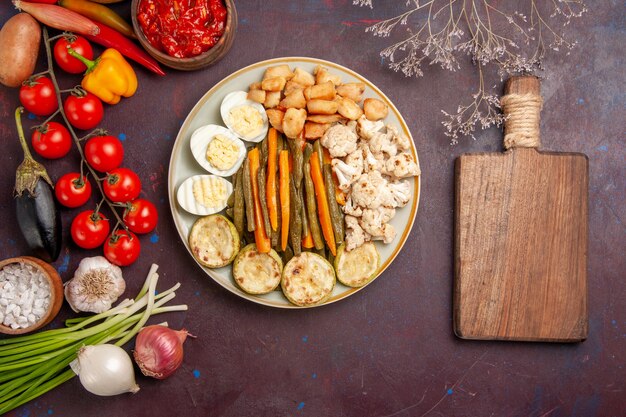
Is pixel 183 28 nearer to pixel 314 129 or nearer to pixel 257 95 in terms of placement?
pixel 257 95

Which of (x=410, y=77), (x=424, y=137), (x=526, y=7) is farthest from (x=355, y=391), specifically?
(x=526, y=7)

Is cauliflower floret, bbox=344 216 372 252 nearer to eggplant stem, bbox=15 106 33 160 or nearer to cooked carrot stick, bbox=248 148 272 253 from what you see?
cooked carrot stick, bbox=248 148 272 253

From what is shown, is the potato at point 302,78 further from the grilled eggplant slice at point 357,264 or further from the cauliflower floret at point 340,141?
the grilled eggplant slice at point 357,264

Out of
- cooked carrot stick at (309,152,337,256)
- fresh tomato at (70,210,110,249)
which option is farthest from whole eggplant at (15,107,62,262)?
cooked carrot stick at (309,152,337,256)

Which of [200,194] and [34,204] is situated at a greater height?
[200,194]

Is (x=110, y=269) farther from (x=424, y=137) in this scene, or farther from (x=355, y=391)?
(x=424, y=137)

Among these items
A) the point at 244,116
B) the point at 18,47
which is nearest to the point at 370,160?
the point at 244,116

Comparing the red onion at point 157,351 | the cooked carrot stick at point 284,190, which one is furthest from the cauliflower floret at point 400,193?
the red onion at point 157,351
